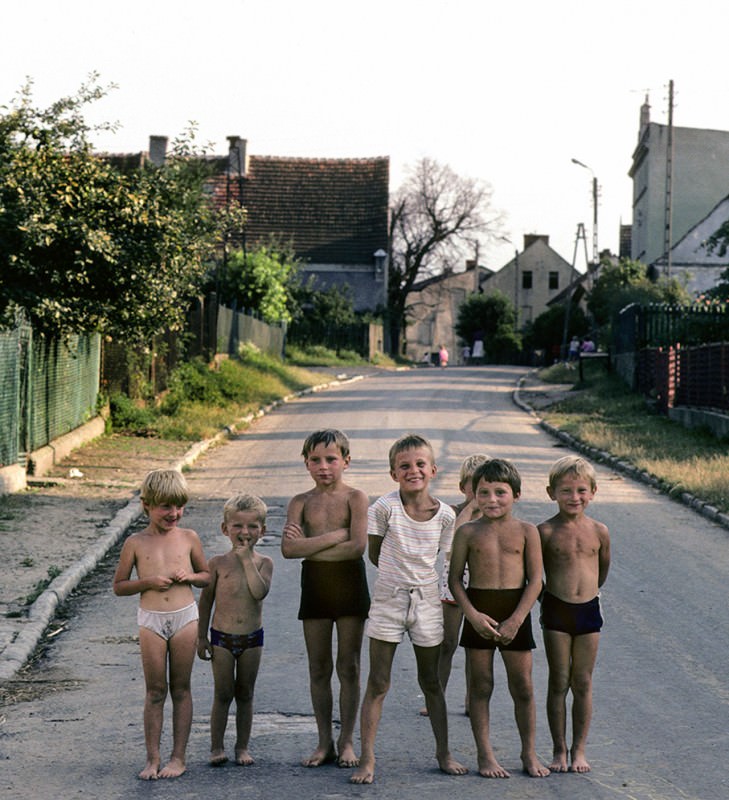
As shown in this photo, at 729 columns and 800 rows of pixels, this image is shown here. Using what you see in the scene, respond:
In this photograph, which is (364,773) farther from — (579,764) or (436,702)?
(579,764)

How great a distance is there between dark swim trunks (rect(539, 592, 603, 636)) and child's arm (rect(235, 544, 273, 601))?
121 cm

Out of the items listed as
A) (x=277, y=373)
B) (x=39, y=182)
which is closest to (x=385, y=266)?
(x=277, y=373)

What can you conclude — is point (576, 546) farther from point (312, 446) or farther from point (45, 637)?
point (45, 637)

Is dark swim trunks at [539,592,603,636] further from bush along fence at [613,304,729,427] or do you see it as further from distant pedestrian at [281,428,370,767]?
bush along fence at [613,304,729,427]

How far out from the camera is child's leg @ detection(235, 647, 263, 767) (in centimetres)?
538

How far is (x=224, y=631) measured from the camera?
5375mm

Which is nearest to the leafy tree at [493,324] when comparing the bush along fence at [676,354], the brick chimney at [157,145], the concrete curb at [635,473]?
the brick chimney at [157,145]

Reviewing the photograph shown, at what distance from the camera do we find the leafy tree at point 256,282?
43875mm

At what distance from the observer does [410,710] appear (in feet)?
20.8

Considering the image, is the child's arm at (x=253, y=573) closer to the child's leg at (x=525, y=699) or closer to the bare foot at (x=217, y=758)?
the bare foot at (x=217, y=758)

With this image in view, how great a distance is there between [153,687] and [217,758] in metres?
0.41

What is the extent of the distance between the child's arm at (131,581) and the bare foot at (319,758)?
95 cm

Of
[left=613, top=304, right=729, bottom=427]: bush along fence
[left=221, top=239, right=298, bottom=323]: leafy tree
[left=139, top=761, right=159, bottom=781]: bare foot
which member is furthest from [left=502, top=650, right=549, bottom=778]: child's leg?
[left=221, top=239, right=298, bottom=323]: leafy tree

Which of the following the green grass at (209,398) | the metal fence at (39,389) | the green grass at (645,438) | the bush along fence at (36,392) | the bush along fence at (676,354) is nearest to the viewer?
the bush along fence at (36,392)
